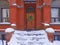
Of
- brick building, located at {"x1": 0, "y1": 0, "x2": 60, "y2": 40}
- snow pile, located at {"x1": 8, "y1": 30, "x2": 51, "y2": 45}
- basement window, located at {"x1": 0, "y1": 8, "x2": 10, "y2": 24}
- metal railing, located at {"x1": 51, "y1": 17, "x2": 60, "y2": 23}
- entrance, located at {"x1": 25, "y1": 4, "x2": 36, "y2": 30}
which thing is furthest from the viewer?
entrance, located at {"x1": 25, "y1": 4, "x2": 36, "y2": 30}

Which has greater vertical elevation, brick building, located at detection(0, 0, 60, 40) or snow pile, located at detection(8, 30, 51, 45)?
brick building, located at detection(0, 0, 60, 40)

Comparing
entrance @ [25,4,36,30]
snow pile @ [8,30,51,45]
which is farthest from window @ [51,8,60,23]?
snow pile @ [8,30,51,45]

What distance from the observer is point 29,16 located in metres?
25.1

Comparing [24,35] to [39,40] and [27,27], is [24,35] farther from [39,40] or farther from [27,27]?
[27,27]

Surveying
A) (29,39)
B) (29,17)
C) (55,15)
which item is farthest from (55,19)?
(29,39)

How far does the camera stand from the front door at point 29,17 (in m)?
24.8

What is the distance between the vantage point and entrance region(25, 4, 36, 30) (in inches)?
973

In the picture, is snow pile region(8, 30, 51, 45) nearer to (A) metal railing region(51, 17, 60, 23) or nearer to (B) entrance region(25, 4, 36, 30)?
(A) metal railing region(51, 17, 60, 23)

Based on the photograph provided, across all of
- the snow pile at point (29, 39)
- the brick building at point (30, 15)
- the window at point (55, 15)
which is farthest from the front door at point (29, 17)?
the snow pile at point (29, 39)

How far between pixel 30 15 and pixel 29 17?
1.07 ft

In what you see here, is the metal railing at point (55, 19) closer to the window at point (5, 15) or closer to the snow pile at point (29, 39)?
the window at point (5, 15)

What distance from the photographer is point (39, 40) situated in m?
16.1

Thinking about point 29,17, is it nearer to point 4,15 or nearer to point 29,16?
point 29,16

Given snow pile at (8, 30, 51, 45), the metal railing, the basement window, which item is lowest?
snow pile at (8, 30, 51, 45)
